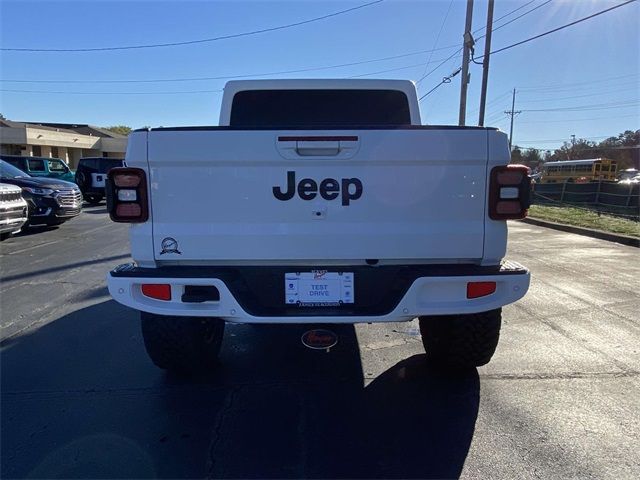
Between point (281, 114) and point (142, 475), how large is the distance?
3.78 m

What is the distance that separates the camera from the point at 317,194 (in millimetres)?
2945

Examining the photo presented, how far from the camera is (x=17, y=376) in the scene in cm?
380

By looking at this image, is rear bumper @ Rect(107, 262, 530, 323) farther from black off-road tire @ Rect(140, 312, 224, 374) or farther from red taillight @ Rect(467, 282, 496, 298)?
black off-road tire @ Rect(140, 312, 224, 374)

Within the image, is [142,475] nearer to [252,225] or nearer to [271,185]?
[252,225]

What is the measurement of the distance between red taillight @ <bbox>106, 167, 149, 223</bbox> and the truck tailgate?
0.23 ft

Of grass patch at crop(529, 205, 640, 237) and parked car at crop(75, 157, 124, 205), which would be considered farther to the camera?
parked car at crop(75, 157, 124, 205)

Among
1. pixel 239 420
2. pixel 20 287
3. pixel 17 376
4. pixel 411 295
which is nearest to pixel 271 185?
pixel 411 295

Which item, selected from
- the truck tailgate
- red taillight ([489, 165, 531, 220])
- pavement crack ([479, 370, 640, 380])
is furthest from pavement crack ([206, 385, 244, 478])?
red taillight ([489, 165, 531, 220])

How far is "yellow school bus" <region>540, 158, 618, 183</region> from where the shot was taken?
4284 centimetres

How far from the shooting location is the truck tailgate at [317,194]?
288 centimetres

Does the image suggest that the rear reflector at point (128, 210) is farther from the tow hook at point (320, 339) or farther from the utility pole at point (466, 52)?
the utility pole at point (466, 52)

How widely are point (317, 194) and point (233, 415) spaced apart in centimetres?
154

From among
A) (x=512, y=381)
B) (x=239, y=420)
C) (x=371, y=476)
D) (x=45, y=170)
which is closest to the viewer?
(x=371, y=476)

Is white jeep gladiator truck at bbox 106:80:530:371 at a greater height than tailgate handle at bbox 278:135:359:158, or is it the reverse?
tailgate handle at bbox 278:135:359:158
